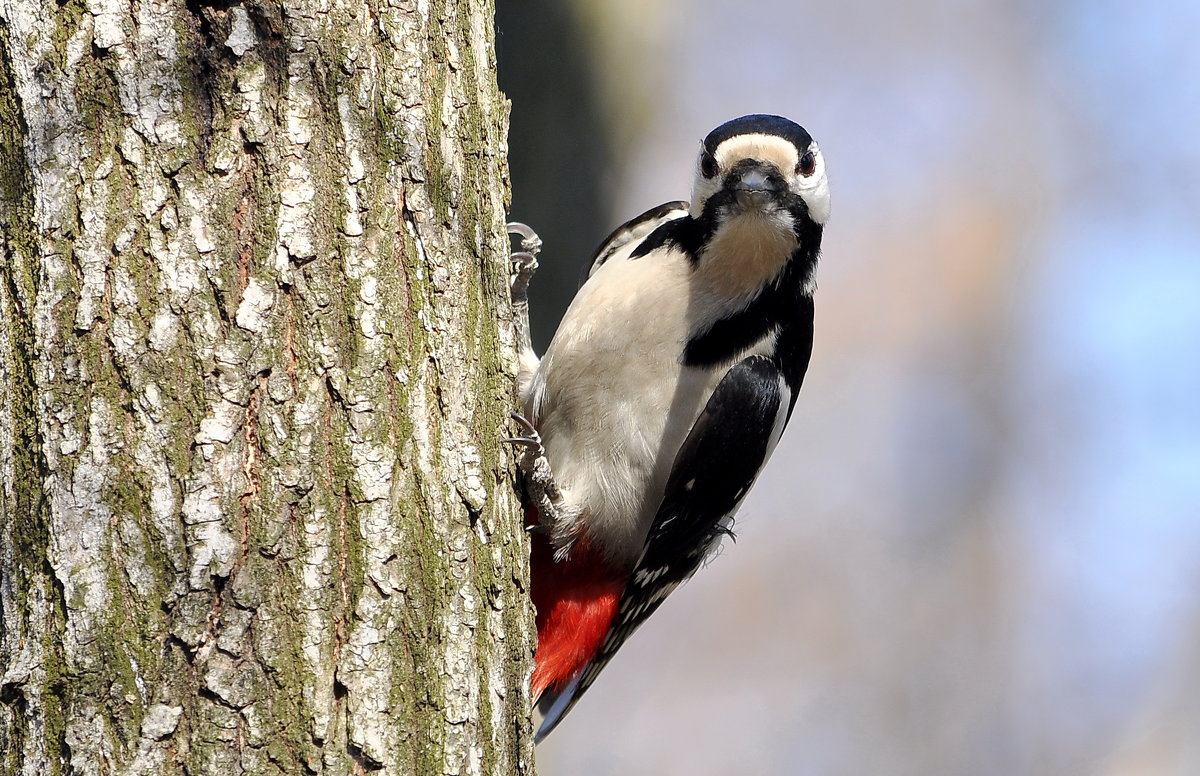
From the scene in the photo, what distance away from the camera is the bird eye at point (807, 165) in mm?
2936

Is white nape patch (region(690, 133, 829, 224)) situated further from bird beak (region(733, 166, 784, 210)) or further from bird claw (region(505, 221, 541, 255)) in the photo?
bird claw (region(505, 221, 541, 255))

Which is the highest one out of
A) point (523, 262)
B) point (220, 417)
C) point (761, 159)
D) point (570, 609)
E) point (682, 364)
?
point (761, 159)

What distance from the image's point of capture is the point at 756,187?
278cm

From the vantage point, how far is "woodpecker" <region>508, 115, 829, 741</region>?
2854 mm

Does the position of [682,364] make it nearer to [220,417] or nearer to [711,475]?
[711,475]

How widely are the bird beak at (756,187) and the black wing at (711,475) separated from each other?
1.29 feet

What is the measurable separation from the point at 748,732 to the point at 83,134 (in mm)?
6231

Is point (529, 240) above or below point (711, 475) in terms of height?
above

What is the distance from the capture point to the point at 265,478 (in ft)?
5.68

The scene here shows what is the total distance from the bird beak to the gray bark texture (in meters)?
1.09

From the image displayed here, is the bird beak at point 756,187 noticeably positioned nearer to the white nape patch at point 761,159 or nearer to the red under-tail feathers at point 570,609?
the white nape patch at point 761,159

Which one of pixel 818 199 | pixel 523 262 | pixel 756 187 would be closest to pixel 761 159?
pixel 756 187

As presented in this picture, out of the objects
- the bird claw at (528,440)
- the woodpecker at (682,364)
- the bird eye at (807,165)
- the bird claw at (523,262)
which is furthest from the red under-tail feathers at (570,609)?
the bird eye at (807,165)

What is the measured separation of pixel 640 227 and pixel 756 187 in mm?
705
